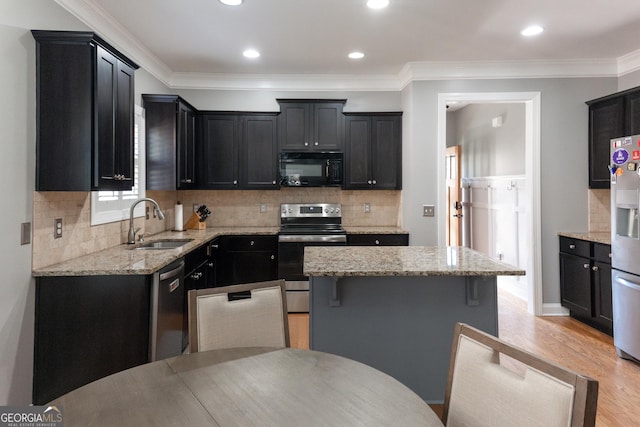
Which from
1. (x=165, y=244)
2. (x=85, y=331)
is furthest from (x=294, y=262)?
(x=85, y=331)

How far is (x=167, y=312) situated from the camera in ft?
8.27

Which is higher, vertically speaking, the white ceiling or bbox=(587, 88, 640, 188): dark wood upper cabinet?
the white ceiling

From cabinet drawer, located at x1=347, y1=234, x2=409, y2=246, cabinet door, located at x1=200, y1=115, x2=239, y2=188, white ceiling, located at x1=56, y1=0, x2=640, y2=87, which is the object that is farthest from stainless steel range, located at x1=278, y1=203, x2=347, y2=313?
white ceiling, located at x1=56, y1=0, x2=640, y2=87

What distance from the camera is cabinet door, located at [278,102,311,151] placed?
175 inches

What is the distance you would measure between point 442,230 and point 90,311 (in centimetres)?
333

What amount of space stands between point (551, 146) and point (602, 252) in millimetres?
1259

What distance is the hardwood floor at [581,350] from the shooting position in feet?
7.77

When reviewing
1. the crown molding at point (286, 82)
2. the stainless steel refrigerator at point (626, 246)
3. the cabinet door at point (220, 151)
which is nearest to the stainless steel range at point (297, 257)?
the cabinet door at point (220, 151)

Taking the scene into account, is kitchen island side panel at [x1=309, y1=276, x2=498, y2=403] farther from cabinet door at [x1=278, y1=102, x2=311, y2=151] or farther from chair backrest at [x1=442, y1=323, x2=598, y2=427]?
cabinet door at [x1=278, y1=102, x2=311, y2=151]

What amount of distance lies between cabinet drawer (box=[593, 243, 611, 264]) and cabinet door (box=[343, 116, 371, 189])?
2336 mm

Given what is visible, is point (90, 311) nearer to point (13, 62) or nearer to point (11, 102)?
point (11, 102)

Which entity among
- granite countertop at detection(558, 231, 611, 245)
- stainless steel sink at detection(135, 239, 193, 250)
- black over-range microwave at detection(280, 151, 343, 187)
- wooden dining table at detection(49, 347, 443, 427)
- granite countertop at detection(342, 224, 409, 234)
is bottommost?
wooden dining table at detection(49, 347, 443, 427)

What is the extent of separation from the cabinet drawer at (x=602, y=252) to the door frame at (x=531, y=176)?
1.88 ft

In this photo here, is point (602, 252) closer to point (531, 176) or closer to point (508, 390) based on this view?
point (531, 176)
